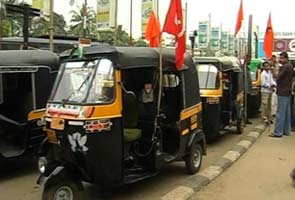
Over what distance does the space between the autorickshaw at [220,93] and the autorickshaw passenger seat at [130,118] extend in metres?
4.17

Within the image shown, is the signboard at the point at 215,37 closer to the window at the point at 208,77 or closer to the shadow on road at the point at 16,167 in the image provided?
the window at the point at 208,77

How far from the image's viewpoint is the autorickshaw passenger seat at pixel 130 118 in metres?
7.02

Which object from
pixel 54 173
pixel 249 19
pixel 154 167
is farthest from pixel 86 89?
pixel 249 19

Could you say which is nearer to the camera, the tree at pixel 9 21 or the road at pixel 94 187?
the road at pixel 94 187

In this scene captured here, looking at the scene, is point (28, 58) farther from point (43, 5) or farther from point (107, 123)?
point (43, 5)

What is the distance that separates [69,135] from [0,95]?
104 inches

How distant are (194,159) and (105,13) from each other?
561 inches

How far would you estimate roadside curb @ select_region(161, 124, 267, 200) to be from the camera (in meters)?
7.16

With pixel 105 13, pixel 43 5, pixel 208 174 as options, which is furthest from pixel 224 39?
pixel 208 174


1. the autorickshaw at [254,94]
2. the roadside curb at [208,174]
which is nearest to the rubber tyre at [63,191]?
the roadside curb at [208,174]

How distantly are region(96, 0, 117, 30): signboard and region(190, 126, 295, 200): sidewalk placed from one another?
1172 centimetres

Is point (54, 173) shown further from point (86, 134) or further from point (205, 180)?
point (205, 180)

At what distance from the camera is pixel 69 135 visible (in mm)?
6410

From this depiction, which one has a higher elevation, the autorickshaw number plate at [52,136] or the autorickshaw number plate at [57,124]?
the autorickshaw number plate at [57,124]
